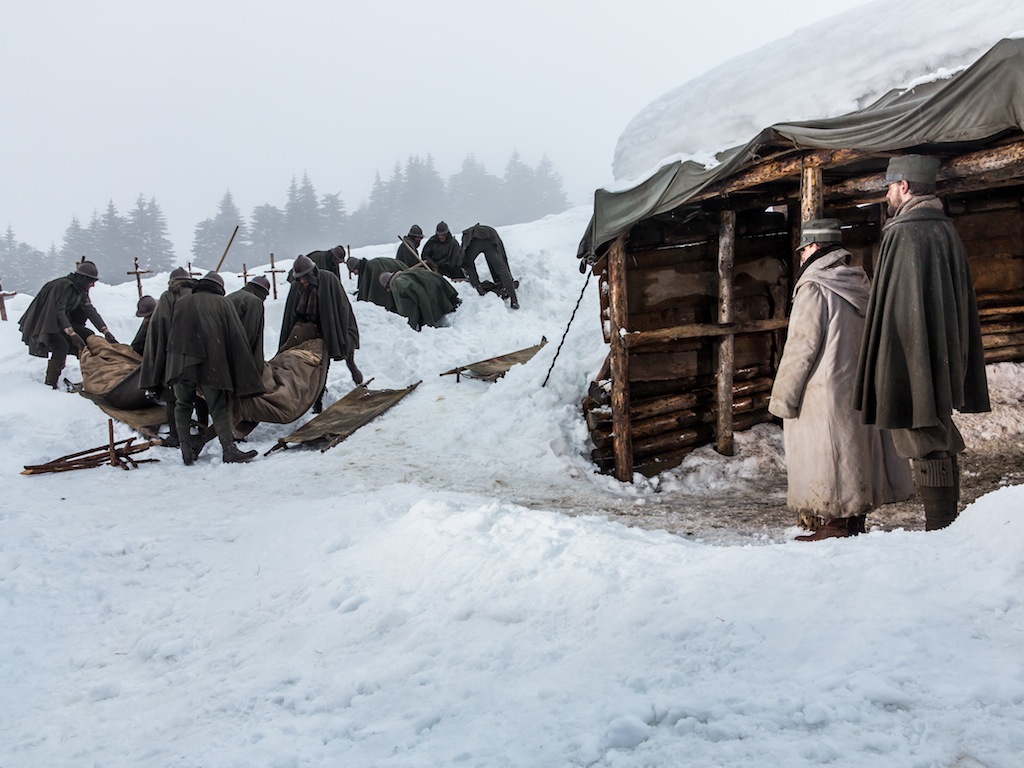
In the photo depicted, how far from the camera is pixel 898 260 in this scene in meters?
3.25

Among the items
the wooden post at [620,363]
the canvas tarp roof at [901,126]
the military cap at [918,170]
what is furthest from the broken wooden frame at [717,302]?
the military cap at [918,170]

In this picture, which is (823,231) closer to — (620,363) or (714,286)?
(620,363)

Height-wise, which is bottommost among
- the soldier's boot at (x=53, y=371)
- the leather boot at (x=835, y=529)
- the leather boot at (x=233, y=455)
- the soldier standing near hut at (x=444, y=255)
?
the leather boot at (x=835, y=529)

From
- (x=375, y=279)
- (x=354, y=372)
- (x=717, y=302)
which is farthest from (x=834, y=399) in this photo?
(x=375, y=279)

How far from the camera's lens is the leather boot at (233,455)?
6.97 m

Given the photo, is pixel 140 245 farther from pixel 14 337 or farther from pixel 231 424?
pixel 231 424

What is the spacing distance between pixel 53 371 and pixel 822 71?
34.6ft

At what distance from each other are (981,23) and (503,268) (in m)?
11.3

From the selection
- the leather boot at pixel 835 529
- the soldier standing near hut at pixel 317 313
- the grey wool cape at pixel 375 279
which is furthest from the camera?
the grey wool cape at pixel 375 279

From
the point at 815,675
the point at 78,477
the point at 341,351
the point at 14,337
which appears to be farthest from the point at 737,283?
the point at 14,337

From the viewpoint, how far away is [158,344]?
6.97m

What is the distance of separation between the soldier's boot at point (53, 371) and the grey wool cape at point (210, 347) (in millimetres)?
4088

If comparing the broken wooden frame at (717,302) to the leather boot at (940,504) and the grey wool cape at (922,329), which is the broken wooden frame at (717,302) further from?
the leather boot at (940,504)

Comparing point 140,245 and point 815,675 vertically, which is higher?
point 140,245
